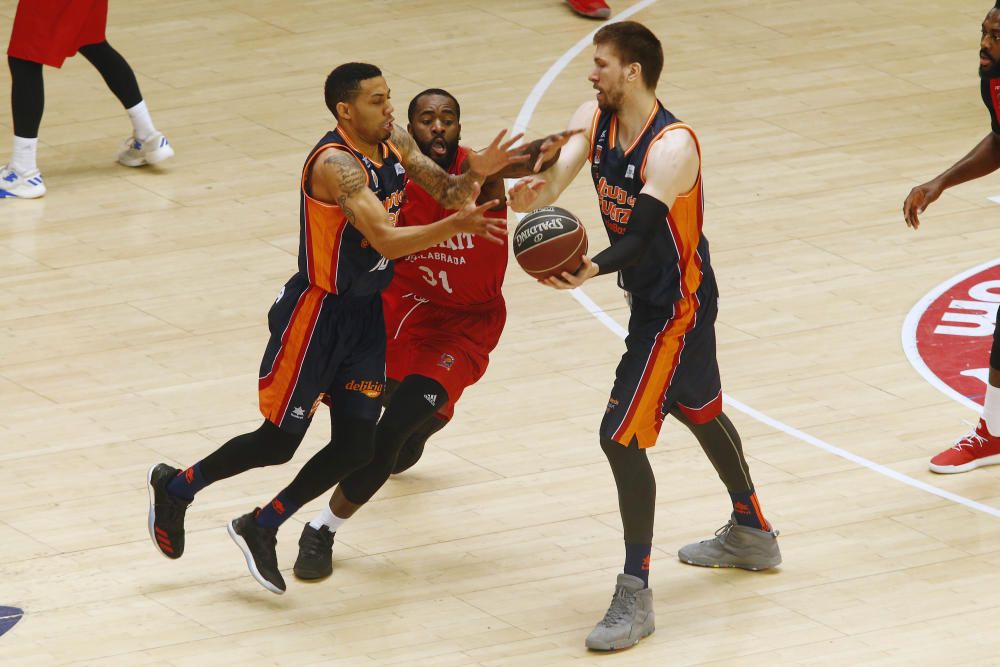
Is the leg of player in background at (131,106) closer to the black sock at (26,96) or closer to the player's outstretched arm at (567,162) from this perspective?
the black sock at (26,96)

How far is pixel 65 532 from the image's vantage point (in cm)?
739

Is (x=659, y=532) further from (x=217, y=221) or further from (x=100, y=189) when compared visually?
(x=100, y=189)

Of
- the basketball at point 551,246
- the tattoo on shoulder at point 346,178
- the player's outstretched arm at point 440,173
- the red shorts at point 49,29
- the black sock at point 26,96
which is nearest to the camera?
the basketball at point 551,246

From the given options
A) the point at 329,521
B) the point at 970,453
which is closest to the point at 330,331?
the point at 329,521

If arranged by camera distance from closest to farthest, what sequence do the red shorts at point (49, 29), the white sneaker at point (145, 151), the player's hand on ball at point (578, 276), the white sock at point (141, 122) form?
the player's hand on ball at point (578, 276), the red shorts at point (49, 29), the white sock at point (141, 122), the white sneaker at point (145, 151)

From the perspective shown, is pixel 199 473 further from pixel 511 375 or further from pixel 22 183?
pixel 22 183

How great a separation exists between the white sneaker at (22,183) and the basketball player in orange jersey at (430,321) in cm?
460

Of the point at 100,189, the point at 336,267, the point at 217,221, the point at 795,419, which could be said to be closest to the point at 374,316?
the point at 336,267

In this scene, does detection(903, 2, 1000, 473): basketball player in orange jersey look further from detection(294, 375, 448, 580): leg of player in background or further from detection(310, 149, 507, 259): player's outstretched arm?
detection(310, 149, 507, 259): player's outstretched arm

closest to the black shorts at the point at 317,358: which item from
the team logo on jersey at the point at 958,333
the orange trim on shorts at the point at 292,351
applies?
the orange trim on shorts at the point at 292,351

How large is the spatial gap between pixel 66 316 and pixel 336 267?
3538 millimetres

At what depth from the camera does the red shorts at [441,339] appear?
7262 mm

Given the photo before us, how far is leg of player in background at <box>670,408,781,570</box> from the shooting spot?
6.95 metres

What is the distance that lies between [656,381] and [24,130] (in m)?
6.13
